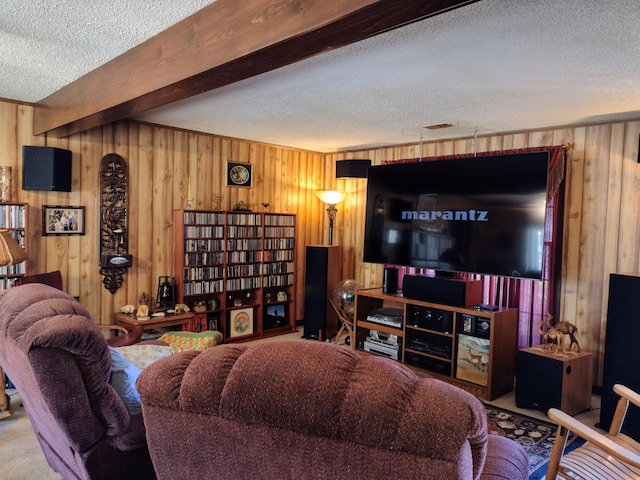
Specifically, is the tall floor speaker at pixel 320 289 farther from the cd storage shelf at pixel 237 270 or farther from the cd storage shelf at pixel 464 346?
the cd storage shelf at pixel 464 346

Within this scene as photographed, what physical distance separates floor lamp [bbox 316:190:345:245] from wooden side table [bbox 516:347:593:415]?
286cm

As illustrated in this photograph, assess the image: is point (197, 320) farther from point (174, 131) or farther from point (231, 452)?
point (231, 452)

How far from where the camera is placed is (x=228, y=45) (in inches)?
76.6

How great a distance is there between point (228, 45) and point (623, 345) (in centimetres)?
305

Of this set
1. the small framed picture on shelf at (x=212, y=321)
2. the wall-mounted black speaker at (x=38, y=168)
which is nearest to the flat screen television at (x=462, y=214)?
the small framed picture on shelf at (x=212, y=321)

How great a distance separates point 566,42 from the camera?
226 cm

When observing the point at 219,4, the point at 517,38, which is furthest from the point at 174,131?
the point at 517,38

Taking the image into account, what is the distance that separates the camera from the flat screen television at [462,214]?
3.71m

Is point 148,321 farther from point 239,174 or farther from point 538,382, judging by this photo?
point 538,382

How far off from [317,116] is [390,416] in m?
3.50

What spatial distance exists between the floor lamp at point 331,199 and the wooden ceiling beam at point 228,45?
115 inches

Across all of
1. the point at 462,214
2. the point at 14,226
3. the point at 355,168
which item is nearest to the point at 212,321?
the point at 14,226

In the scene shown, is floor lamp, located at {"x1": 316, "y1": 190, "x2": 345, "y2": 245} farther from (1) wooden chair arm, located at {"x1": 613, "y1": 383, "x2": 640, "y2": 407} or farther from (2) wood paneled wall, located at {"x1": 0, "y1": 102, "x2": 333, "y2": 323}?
(1) wooden chair arm, located at {"x1": 613, "y1": 383, "x2": 640, "y2": 407}

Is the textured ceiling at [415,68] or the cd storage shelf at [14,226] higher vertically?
the textured ceiling at [415,68]
